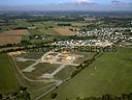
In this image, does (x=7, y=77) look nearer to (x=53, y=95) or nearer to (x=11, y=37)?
(x=53, y=95)

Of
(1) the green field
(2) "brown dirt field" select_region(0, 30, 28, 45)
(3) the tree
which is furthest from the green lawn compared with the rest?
(2) "brown dirt field" select_region(0, 30, 28, 45)

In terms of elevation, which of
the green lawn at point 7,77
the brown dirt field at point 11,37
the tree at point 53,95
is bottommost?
the brown dirt field at point 11,37

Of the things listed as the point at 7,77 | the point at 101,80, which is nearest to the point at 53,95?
the point at 101,80

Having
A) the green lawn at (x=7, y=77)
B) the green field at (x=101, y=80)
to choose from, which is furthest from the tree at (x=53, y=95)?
the green lawn at (x=7, y=77)

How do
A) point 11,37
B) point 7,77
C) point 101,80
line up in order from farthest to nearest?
point 11,37
point 7,77
point 101,80

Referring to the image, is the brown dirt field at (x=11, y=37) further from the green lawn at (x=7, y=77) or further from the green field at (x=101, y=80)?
the green field at (x=101, y=80)

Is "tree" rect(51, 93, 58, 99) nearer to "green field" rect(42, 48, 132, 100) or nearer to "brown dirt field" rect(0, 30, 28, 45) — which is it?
"green field" rect(42, 48, 132, 100)
